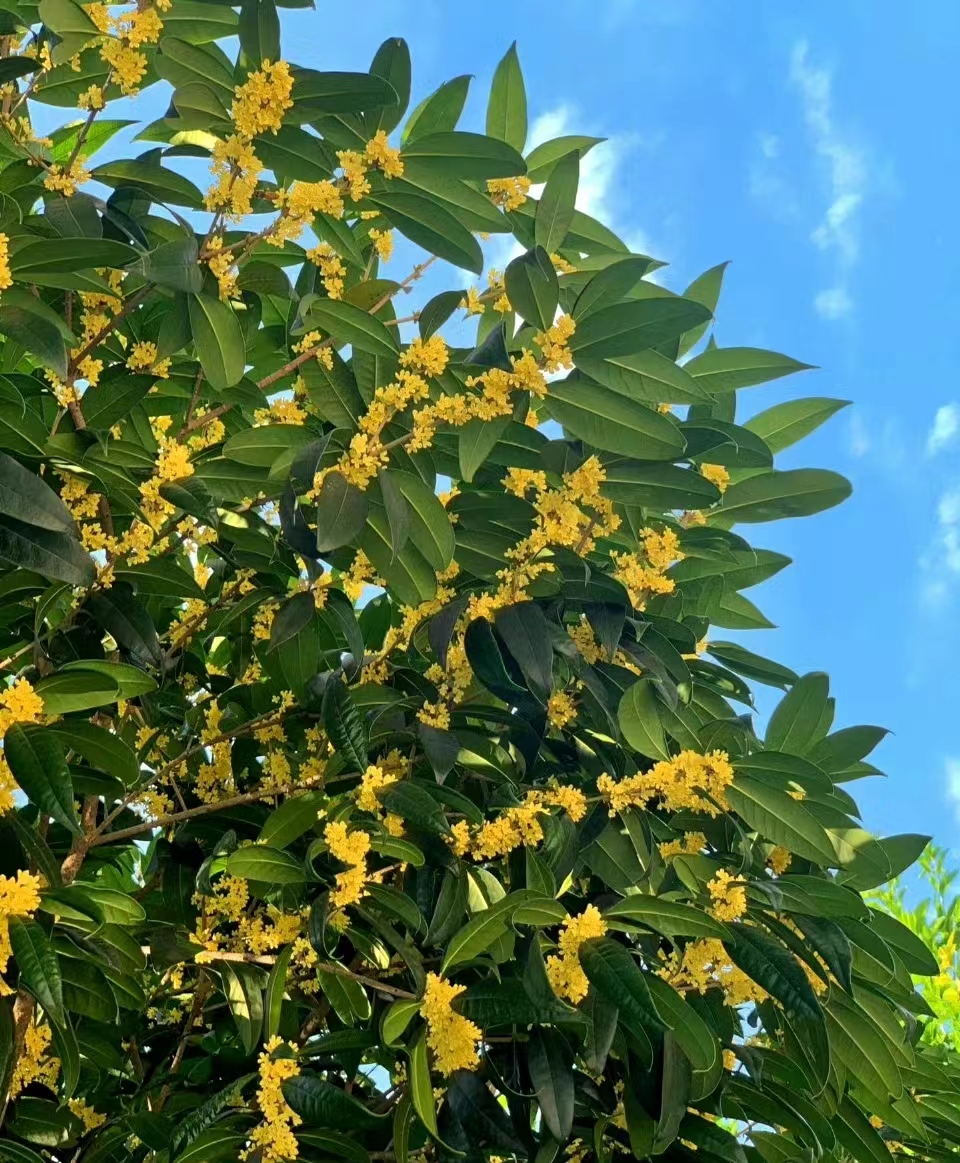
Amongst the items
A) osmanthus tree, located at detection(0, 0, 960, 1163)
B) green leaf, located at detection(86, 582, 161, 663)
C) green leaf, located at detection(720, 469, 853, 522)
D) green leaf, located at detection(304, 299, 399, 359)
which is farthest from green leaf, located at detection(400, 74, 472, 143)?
green leaf, located at detection(86, 582, 161, 663)

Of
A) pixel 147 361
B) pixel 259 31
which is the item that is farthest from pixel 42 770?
pixel 259 31

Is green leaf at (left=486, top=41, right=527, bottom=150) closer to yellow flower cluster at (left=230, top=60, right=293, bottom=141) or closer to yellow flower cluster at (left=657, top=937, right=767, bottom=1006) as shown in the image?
yellow flower cluster at (left=230, top=60, right=293, bottom=141)

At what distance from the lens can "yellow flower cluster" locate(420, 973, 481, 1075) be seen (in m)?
1.53

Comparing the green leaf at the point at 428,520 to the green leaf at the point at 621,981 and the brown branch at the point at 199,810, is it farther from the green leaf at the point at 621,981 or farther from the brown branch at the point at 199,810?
the green leaf at the point at 621,981

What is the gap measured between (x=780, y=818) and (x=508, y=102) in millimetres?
1334

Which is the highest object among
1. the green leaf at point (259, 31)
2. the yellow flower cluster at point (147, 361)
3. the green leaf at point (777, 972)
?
the green leaf at point (259, 31)

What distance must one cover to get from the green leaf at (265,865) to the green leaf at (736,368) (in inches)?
42.7

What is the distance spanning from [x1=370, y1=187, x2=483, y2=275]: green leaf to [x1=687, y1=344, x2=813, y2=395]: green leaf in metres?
0.51

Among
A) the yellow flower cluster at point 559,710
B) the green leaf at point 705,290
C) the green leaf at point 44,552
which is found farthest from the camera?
the green leaf at point 705,290

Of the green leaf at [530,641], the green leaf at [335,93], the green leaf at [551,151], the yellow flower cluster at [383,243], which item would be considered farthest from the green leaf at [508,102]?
the green leaf at [530,641]

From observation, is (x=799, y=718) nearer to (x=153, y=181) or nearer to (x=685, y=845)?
(x=685, y=845)

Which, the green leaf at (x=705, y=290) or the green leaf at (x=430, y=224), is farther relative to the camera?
the green leaf at (x=705, y=290)

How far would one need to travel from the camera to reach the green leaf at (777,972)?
5.18ft

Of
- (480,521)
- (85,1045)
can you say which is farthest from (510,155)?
(85,1045)
